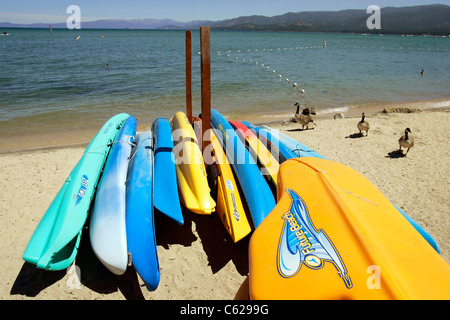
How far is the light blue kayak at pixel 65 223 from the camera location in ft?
10.7

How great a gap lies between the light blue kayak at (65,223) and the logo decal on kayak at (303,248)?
2.43 meters

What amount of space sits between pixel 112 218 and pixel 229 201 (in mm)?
1534

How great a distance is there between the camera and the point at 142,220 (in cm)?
367

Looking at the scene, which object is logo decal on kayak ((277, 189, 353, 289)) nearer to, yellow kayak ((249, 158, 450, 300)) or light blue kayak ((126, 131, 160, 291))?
yellow kayak ((249, 158, 450, 300))

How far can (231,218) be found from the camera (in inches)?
152

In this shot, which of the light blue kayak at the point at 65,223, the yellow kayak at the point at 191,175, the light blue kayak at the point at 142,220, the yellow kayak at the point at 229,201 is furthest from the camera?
the yellow kayak at the point at 191,175

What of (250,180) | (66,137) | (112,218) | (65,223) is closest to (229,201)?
(250,180)

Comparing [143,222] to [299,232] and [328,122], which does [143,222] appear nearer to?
[299,232]

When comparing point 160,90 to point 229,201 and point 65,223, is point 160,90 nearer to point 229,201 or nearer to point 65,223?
point 229,201

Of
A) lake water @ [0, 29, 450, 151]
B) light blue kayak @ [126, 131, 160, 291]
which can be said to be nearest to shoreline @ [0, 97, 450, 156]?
lake water @ [0, 29, 450, 151]

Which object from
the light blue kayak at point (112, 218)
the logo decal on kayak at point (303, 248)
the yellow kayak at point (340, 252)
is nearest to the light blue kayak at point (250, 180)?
the yellow kayak at point (340, 252)

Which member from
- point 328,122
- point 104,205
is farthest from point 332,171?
point 328,122

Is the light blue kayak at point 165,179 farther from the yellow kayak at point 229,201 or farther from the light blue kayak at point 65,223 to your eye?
the light blue kayak at point 65,223

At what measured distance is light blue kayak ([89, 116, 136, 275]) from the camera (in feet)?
10.5
